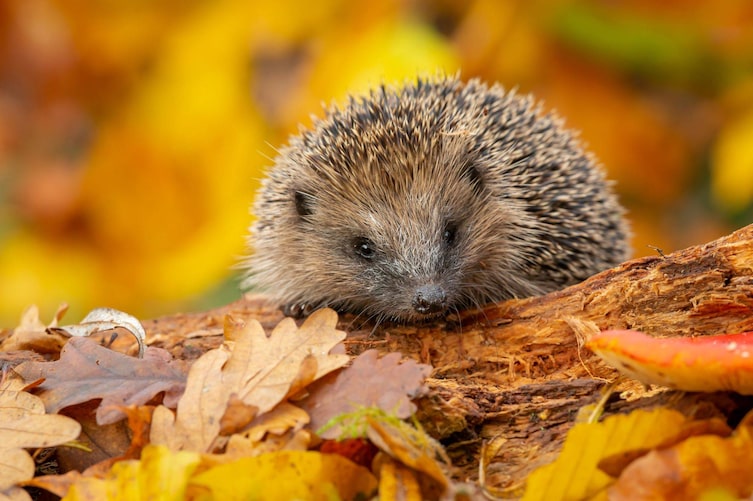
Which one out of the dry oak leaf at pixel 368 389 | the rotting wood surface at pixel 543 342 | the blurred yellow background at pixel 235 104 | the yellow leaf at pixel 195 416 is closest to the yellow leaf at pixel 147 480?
the yellow leaf at pixel 195 416

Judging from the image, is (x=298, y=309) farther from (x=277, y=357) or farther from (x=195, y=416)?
(x=195, y=416)

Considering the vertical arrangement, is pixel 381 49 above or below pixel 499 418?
above

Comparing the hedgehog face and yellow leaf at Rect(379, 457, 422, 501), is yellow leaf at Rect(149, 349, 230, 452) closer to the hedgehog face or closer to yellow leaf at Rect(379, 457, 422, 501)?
yellow leaf at Rect(379, 457, 422, 501)

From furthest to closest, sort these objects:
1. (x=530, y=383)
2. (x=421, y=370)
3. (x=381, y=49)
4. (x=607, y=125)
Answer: (x=607, y=125)
(x=381, y=49)
(x=530, y=383)
(x=421, y=370)

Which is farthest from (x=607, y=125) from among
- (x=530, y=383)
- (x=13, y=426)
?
(x=13, y=426)

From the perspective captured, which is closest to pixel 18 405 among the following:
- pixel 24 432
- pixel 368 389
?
pixel 24 432

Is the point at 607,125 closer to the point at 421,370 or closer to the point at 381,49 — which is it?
the point at 381,49
